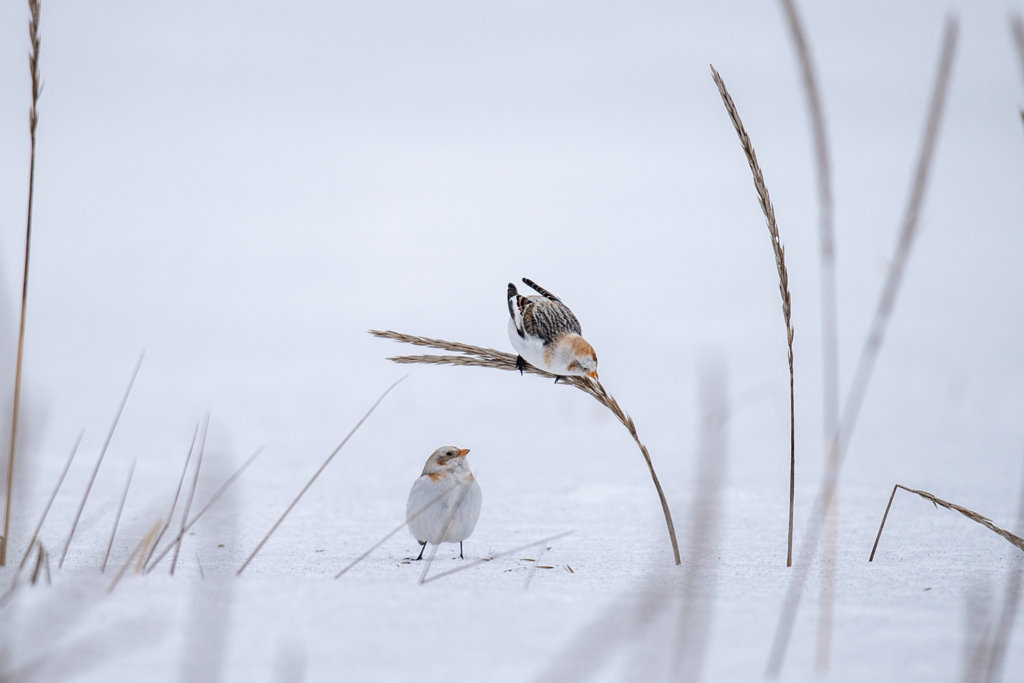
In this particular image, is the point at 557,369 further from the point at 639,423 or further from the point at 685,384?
the point at 685,384

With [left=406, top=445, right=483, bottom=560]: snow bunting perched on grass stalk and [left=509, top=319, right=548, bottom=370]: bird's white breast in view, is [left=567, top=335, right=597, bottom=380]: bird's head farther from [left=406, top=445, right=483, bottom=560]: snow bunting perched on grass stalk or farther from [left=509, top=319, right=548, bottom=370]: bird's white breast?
[left=406, top=445, right=483, bottom=560]: snow bunting perched on grass stalk

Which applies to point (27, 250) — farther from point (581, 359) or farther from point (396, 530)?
point (581, 359)

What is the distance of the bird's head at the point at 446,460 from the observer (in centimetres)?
285

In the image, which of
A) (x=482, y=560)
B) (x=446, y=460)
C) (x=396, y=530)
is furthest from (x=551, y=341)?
(x=396, y=530)

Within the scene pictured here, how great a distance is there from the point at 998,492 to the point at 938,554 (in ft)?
4.41

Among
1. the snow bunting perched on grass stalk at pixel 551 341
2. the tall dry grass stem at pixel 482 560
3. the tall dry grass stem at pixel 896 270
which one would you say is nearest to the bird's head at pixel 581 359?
the snow bunting perched on grass stalk at pixel 551 341

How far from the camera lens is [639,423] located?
5898mm

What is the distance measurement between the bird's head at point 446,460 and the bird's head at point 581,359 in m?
0.54

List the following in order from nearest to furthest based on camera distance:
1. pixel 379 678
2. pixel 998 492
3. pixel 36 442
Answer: pixel 379 678
pixel 36 442
pixel 998 492

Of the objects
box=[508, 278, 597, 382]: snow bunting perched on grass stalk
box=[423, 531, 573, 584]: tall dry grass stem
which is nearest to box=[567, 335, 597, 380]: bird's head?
box=[508, 278, 597, 382]: snow bunting perched on grass stalk

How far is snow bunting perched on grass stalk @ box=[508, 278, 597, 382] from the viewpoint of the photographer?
8.73 feet

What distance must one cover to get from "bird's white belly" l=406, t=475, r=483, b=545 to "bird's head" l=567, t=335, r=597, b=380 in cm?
56

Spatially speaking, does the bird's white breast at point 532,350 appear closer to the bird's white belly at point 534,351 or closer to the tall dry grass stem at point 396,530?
the bird's white belly at point 534,351

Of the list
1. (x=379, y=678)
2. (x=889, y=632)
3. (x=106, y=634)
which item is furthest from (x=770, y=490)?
(x=106, y=634)
